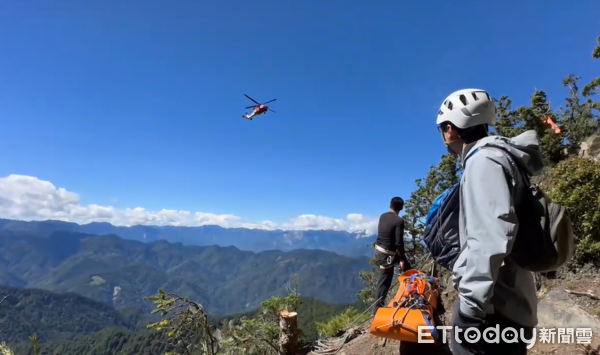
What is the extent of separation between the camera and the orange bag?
14.3 feet

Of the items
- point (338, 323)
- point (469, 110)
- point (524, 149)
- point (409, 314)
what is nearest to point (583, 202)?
point (409, 314)

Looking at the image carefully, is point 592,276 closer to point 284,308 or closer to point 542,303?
point 542,303

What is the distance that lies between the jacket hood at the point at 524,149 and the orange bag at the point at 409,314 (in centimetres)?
274

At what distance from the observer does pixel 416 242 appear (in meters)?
25.9

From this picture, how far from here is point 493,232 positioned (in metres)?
2.03

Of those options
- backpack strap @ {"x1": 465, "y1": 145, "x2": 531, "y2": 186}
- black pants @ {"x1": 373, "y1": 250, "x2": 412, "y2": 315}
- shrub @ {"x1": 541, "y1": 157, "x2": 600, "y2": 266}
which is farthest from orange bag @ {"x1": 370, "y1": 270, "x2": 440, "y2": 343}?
shrub @ {"x1": 541, "y1": 157, "x2": 600, "y2": 266}

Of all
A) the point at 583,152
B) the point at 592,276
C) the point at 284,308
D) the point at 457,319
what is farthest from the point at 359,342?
the point at 583,152

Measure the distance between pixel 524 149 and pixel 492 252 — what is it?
0.79 metres

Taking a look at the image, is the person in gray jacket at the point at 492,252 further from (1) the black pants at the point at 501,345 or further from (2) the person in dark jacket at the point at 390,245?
(2) the person in dark jacket at the point at 390,245

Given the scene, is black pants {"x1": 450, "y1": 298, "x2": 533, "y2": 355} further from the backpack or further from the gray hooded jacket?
the backpack

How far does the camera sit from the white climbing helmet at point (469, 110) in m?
2.69

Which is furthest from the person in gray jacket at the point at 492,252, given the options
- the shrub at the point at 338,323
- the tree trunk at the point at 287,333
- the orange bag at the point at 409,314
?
the shrub at the point at 338,323

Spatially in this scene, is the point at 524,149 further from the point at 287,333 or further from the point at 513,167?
Result: the point at 287,333

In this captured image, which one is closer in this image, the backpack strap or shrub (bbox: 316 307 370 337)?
the backpack strap
